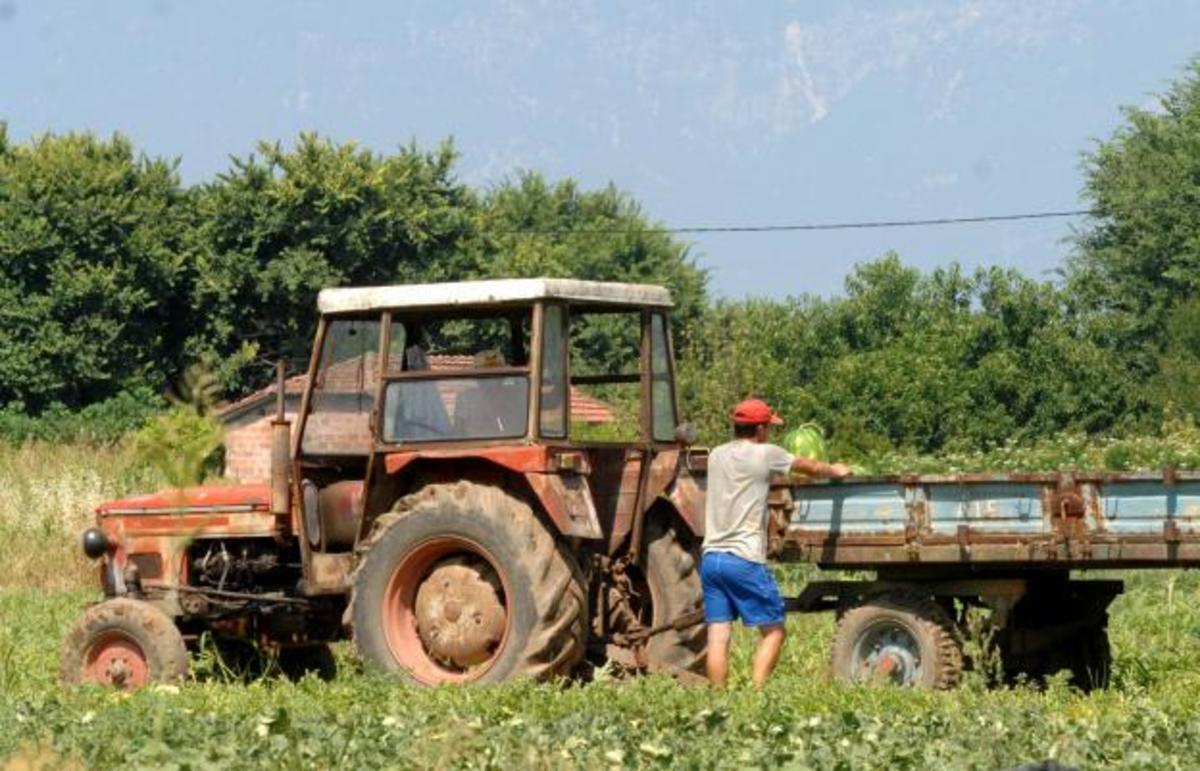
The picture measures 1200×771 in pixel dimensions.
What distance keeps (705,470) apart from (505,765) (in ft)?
16.4

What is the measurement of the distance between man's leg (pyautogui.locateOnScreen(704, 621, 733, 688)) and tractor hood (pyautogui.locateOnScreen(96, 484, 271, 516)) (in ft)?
9.68

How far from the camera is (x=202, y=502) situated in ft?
47.3

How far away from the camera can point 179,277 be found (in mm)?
57750

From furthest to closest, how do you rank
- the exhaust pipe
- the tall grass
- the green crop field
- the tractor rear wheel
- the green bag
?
the tall grass, the green bag, the tractor rear wheel, the exhaust pipe, the green crop field

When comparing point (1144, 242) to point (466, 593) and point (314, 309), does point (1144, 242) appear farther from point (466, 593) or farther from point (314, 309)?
point (466, 593)

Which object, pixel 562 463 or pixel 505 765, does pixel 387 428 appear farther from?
pixel 505 765

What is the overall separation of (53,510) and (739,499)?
49.7 ft

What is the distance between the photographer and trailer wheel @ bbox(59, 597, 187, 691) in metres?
13.6

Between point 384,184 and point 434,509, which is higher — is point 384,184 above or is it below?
above

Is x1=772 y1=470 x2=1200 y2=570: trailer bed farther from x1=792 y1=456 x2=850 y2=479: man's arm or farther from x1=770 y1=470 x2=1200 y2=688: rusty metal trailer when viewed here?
x1=792 y1=456 x2=850 y2=479: man's arm

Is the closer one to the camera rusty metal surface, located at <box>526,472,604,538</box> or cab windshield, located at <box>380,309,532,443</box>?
rusty metal surface, located at <box>526,472,604,538</box>

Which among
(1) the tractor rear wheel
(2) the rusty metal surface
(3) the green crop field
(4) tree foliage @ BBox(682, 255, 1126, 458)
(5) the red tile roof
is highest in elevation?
(4) tree foliage @ BBox(682, 255, 1126, 458)

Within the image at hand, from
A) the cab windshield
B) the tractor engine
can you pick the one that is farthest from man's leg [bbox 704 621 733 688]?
the tractor engine

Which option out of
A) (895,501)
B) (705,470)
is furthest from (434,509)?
(895,501)
